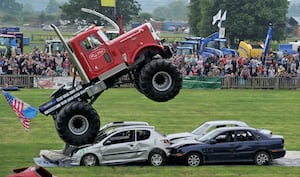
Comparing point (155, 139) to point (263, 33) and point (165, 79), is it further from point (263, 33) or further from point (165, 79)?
point (263, 33)

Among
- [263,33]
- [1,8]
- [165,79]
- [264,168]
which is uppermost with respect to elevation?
[1,8]

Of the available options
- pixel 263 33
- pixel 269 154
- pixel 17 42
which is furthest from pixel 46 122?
pixel 263 33

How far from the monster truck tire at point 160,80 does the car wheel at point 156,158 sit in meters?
12.7

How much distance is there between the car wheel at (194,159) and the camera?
86.1 feet

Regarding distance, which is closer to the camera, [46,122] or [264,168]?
[264,168]

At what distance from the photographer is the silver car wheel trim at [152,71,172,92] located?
1346 centimetres

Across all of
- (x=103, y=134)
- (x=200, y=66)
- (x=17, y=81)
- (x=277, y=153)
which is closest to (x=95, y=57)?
(x=103, y=134)

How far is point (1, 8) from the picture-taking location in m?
196

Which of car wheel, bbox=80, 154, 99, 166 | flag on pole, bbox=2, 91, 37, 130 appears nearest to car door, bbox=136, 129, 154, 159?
car wheel, bbox=80, 154, 99, 166

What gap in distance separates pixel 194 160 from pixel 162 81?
1308cm

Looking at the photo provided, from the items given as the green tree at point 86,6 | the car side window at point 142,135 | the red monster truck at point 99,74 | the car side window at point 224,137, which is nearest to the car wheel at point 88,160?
the car side window at point 142,135

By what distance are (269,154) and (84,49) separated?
14.6m

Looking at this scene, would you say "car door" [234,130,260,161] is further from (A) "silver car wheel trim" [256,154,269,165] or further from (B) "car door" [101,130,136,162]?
(B) "car door" [101,130,136,162]

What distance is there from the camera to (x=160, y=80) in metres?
13.6
